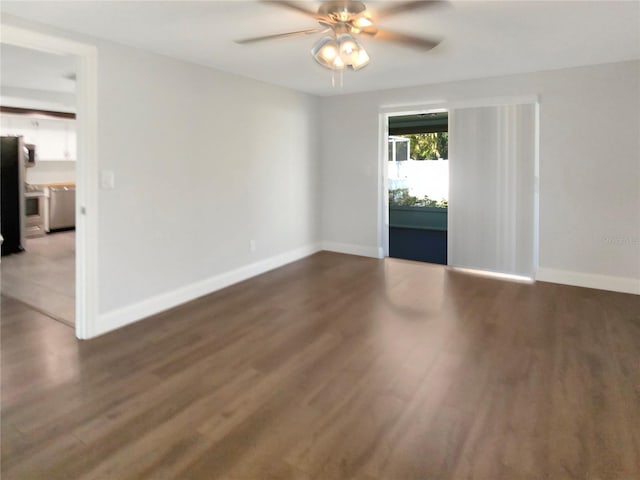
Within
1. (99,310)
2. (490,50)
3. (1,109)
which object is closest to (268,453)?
(99,310)

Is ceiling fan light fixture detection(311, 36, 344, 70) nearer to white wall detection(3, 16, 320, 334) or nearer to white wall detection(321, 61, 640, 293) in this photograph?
white wall detection(3, 16, 320, 334)

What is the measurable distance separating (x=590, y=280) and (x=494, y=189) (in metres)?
1.38

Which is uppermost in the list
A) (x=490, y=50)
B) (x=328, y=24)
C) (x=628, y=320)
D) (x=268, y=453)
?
(x=490, y=50)

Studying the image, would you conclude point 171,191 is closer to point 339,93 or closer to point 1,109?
point 339,93

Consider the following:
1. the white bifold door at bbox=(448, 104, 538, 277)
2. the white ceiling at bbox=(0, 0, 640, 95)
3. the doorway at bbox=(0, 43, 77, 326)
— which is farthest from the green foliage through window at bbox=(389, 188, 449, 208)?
the doorway at bbox=(0, 43, 77, 326)

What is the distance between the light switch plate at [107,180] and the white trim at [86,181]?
0.07 metres

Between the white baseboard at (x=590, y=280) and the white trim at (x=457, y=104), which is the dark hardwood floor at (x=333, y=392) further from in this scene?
the white trim at (x=457, y=104)

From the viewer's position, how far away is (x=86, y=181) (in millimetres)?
3102

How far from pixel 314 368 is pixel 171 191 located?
2138mm

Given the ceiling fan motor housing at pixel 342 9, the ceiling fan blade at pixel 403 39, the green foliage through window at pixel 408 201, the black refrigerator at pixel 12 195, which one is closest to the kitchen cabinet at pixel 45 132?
the black refrigerator at pixel 12 195

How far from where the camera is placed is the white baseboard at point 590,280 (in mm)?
4184

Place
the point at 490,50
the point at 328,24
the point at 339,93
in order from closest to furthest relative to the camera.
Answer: the point at 328,24, the point at 490,50, the point at 339,93

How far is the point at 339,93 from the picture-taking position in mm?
5711

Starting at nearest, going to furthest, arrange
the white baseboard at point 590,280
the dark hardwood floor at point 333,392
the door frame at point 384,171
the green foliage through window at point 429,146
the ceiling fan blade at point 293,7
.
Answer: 1. the dark hardwood floor at point 333,392
2. the ceiling fan blade at point 293,7
3. the white baseboard at point 590,280
4. the door frame at point 384,171
5. the green foliage through window at point 429,146
